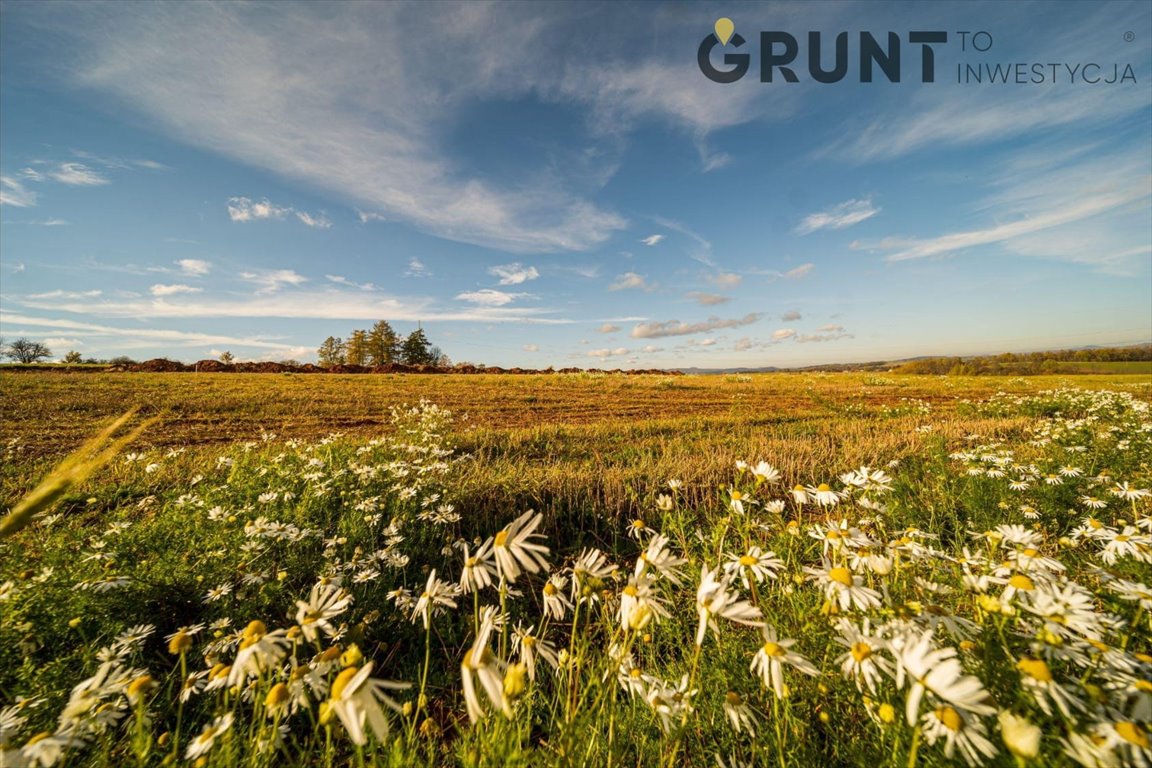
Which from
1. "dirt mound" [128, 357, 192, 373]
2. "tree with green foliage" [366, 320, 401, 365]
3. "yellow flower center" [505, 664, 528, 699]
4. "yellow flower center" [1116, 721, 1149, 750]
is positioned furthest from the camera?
"tree with green foliage" [366, 320, 401, 365]

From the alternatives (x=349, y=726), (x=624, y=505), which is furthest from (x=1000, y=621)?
(x=624, y=505)

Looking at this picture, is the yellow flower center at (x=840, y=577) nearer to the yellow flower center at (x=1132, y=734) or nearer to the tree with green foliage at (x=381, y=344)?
the yellow flower center at (x=1132, y=734)

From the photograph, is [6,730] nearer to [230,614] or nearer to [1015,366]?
[230,614]

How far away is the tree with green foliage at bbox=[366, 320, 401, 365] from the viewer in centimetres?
6312

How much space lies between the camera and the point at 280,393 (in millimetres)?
15844

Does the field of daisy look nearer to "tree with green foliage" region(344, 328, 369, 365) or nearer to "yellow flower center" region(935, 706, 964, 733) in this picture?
"yellow flower center" region(935, 706, 964, 733)

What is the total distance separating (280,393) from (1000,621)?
62.0 ft

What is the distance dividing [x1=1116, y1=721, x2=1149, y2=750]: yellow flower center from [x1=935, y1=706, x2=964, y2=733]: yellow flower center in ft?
0.89

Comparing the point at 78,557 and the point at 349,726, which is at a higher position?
the point at 349,726

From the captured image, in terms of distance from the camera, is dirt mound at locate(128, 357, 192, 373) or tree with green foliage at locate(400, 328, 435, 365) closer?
dirt mound at locate(128, 357, 192, 373)

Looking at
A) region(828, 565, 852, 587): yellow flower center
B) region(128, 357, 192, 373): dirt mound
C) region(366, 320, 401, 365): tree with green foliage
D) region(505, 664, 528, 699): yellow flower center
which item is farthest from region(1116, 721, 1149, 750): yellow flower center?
region(366, 320, 401, 365): tree with green foliage

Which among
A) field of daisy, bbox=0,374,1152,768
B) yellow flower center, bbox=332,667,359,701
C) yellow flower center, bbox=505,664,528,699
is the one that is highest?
yellow flower center, bbox=332,667,359,701

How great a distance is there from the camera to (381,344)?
63.1 m

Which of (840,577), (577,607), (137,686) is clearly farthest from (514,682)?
(840,577)
